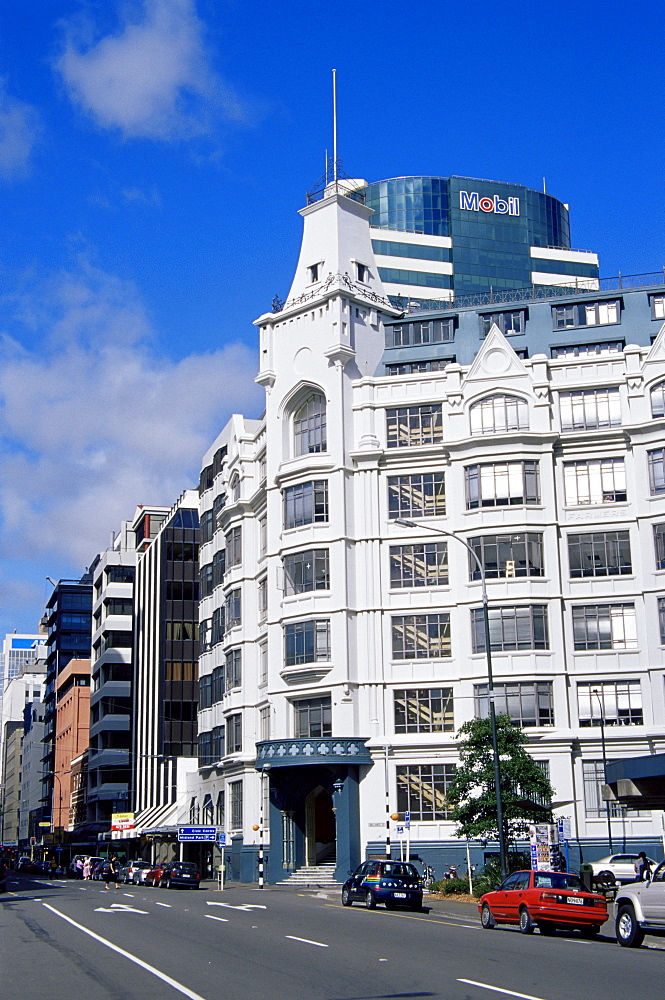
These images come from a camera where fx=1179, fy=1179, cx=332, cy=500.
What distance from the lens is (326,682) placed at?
53.4m

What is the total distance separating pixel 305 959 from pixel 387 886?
14.9 m

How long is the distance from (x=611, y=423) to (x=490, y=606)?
10251 millimetres

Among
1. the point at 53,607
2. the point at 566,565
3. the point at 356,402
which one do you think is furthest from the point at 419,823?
the point at 53,607

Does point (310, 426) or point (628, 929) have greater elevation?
point (310, 426)

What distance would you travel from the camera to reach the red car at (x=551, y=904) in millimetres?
24422

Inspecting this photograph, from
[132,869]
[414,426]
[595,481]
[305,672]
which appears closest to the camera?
[595,481]

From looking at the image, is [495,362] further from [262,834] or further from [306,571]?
[262,834]

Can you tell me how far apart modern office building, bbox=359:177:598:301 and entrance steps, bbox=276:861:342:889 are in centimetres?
5870

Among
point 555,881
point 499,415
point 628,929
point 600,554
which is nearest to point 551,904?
point 555,881

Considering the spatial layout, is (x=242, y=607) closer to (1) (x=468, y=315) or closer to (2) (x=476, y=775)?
(1) (x=468, y=315)

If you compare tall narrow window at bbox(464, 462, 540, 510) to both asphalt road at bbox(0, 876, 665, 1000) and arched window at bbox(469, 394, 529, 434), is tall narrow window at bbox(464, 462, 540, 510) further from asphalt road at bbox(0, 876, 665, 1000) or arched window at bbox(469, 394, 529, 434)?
asphalt road at bbox(0, 876, 665, 1000)

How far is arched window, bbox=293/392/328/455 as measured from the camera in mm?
57250

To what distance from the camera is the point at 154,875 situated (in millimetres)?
55781

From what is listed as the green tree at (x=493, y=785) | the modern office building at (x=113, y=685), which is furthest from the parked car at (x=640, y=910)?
the modern office building at (x=113, y=685)
